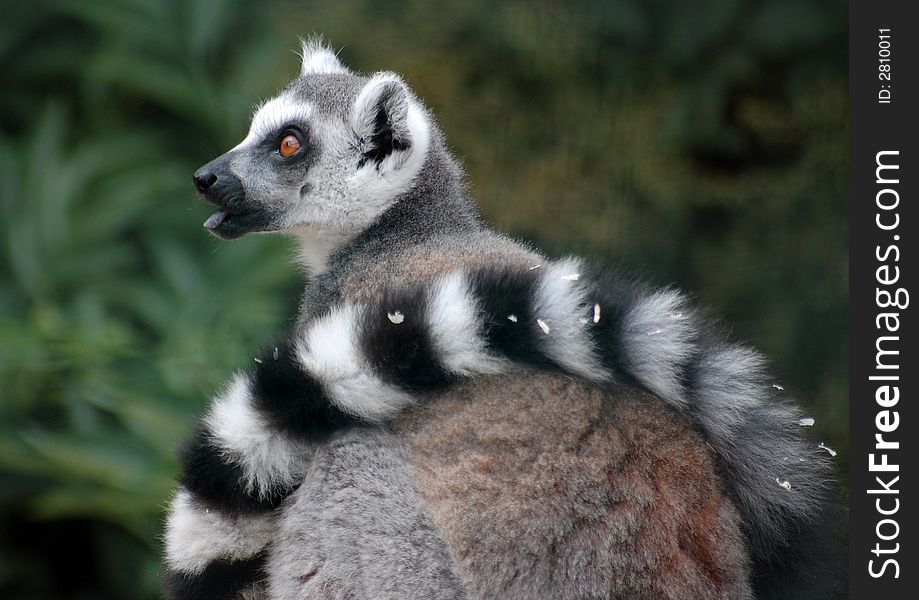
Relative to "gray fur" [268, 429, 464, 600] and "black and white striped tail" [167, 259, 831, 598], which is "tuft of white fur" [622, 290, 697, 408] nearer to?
"black and white striped tail" [167, 259, 831, 598]

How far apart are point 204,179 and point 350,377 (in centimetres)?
70

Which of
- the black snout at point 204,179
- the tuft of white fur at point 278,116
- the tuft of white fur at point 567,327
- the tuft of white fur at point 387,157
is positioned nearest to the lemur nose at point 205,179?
the black snout at point 204,179

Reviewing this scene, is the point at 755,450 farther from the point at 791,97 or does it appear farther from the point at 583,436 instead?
the point at 791,97

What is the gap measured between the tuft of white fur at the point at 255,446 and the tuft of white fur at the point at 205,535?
62 mm

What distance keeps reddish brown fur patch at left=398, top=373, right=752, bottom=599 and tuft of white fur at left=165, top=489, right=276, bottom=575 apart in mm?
288

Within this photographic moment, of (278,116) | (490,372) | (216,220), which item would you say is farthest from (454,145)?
(490,372)

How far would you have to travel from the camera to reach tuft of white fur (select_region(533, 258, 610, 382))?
5.73ft

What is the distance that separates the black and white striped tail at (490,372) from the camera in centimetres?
176

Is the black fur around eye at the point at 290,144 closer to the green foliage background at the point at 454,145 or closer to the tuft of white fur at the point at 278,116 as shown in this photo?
the tuft of white fur at the point at 278,116

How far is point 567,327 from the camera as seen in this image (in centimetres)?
175

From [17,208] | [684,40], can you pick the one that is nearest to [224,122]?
[17,208]

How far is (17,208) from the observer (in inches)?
151

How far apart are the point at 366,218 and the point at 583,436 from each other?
29.9 inches

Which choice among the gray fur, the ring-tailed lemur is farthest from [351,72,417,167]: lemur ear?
the gray fur
